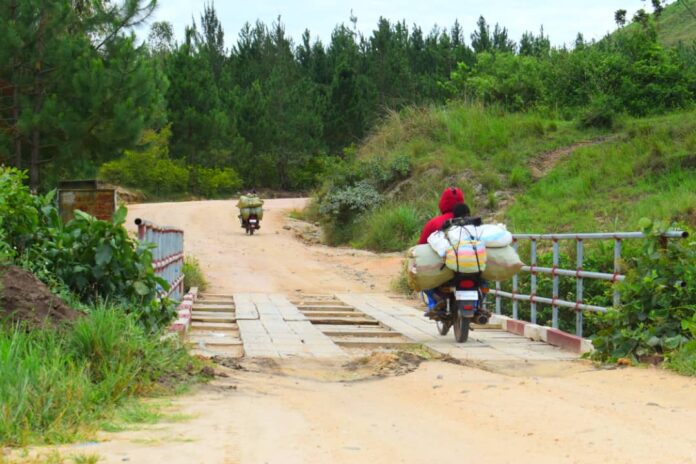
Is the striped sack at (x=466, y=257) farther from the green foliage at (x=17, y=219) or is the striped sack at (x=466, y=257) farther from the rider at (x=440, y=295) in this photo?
the green foliage at (x=17, y=219)

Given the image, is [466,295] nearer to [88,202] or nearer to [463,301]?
[463,301]

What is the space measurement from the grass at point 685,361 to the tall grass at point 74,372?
397 cm

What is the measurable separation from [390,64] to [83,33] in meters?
45.0

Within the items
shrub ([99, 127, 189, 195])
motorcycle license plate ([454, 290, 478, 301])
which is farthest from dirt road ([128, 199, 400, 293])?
shrub ([99, 127, 189, 195])

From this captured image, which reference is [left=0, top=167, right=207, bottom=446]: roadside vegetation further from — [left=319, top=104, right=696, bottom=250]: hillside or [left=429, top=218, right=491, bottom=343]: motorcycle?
[left=319, top=104, right=696, bottom=250]: hillside

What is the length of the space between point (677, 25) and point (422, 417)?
6753 cm

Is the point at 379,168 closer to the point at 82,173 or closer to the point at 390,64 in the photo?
the point at 82,173

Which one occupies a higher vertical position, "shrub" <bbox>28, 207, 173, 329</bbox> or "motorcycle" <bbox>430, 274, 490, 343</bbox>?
"shrub" <bbox>28, 207, 173, 329</bbox>

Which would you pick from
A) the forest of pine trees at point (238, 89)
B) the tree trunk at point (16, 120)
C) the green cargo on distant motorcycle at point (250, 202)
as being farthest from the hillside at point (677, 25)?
the tree trunk at point (16, 120)

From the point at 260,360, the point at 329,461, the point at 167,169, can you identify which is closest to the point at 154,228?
the point at 260,360

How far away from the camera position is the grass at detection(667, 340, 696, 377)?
7.49 m

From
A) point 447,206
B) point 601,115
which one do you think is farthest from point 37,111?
point 601,115

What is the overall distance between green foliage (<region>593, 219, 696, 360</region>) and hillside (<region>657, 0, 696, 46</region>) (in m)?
52.3

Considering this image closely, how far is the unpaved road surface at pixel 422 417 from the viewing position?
489cm
